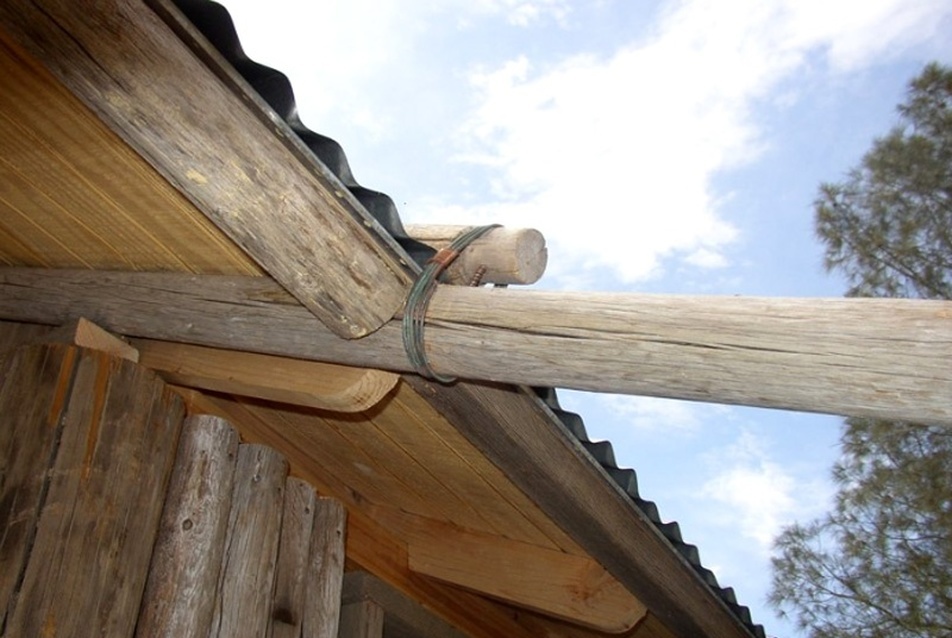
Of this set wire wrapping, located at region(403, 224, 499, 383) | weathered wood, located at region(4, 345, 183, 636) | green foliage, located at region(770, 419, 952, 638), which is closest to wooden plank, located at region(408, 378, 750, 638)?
wire wrapping, located at region(403, 224, 499, 383)

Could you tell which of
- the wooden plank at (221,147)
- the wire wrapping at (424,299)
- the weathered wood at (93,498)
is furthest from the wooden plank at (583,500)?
the weathered wood at (93,498)

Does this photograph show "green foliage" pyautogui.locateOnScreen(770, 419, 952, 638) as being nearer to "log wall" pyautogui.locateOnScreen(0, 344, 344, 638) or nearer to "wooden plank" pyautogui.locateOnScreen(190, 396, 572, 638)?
"wooden plank" pyautogui.locateOnScreen(190, 396, 572, 638)

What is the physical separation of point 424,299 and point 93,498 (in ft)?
3.29

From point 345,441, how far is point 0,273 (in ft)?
3.83

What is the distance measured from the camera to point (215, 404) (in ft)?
9.92

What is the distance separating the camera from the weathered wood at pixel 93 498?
2.04 meters

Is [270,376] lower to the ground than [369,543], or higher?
higher

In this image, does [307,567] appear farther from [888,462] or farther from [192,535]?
[888,462]

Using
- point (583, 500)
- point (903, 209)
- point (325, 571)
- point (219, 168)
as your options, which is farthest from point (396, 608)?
point (903, 209)

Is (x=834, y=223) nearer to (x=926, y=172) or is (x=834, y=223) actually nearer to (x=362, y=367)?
(x=926, y=172)

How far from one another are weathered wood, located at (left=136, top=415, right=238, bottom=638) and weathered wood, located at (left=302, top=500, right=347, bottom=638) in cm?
42

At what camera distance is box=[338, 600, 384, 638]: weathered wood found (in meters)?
3.33

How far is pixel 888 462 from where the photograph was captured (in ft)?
23.6

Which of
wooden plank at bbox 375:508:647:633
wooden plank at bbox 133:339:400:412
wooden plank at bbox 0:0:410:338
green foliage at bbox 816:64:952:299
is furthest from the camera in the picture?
green foliage at bbox 816:64:952:299
